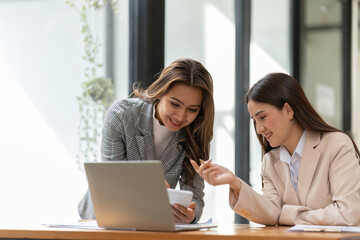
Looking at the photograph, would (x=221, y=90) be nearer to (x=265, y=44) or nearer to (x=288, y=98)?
(x=265, y=44)

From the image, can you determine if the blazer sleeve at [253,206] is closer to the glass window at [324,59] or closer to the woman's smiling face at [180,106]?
the woman's smiling face at [180,106]

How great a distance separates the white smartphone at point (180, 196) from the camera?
201 centimetres

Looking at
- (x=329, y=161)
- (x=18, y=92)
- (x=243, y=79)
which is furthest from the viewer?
(x=243, y=79)

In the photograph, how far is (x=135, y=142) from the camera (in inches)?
103

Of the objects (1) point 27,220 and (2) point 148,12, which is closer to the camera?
(1) point 27,220

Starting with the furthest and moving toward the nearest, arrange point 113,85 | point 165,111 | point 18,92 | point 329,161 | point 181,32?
point 181,32, point 113,85, point 18,92, point 165,111, point 329,161

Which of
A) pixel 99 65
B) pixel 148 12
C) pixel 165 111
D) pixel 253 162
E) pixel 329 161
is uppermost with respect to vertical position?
pixel 148 12

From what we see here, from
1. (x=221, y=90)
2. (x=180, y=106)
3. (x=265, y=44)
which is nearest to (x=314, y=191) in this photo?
(x=180, y=106)

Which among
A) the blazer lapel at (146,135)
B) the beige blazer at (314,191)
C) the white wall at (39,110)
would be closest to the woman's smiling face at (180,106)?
the blazer lapel at (146,135)

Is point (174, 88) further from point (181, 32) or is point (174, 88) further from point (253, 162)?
point (253, 162)

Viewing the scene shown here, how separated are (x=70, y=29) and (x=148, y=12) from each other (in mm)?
514

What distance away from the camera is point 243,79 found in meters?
4.54

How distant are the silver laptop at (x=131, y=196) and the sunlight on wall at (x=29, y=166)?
87 centimetres

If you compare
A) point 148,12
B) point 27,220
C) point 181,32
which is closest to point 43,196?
point 27,220
